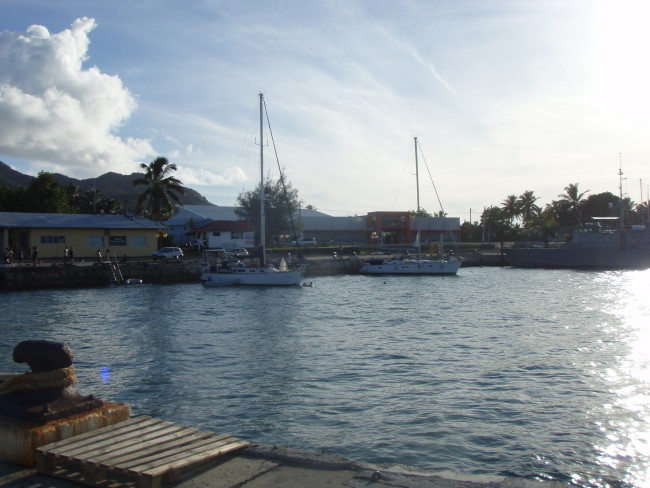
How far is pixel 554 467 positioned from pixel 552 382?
5.97m

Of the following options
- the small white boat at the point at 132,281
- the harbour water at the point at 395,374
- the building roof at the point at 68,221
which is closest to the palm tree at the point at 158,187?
the building roof at the point at 68,221

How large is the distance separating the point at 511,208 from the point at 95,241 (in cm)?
8731

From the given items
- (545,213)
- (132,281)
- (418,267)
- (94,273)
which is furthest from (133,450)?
(545,213)

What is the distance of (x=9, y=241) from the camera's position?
51.3 metres

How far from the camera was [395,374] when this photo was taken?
52.5 feet

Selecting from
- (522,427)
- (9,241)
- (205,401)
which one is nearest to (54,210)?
(9,241)

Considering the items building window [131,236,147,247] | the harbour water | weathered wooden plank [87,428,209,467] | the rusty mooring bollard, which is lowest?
the harbour water

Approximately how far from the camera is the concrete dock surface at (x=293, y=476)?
21.3 feet

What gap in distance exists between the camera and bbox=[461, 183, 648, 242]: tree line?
10531 centimetres

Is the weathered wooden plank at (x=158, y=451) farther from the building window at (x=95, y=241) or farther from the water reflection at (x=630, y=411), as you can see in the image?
the building window at (x=95, y=241)

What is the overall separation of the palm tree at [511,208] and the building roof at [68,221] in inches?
3182

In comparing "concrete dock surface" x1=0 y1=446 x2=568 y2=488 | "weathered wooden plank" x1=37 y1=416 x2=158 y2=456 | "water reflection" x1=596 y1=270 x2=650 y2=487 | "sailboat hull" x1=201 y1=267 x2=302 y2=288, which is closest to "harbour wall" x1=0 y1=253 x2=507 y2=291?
"sailboat hull" x1=201 y1=267 x2=302 y2=288

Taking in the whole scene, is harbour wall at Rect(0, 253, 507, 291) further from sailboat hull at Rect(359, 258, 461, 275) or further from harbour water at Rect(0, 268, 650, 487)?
harbour water at Rect(0, 268, 650, 487)

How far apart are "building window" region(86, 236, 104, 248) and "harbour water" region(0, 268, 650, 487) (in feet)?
63.6
